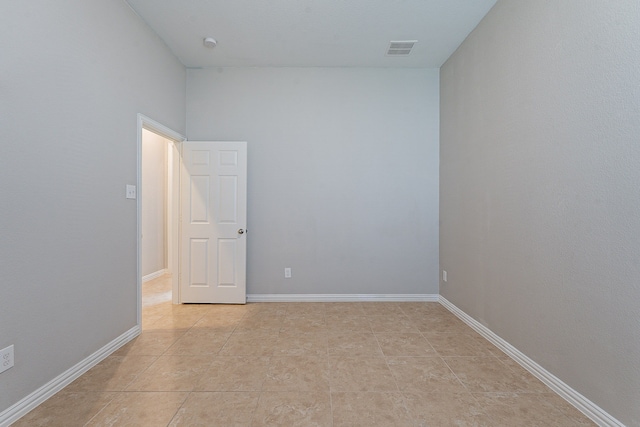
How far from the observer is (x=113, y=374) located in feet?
7.14

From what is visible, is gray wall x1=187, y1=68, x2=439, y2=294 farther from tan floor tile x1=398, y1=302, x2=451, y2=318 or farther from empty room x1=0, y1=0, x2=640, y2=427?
tan floor tile x1=398, y1=302, x2=451, y2=318

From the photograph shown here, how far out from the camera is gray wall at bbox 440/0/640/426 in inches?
61.2

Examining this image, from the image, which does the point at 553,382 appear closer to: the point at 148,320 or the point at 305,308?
the point at 305,308

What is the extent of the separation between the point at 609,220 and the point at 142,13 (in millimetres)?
3931

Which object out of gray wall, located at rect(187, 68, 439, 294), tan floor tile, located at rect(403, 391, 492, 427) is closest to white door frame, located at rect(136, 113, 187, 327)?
gray wall, located at rect(187, 68, 439, 294)

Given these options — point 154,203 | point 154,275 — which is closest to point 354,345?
point 154,275

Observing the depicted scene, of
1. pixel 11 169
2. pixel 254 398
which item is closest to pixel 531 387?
pixel 254 398

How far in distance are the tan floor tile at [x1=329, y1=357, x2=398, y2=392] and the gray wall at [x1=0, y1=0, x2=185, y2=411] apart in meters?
1.85

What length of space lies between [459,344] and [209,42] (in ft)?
12.8

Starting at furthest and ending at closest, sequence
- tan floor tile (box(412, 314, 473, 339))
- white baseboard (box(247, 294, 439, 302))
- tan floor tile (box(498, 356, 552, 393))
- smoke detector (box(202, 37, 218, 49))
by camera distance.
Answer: white baseboard (box(247, 294, 439, 302)) < smoke detector (box(202, 37, 218, 49)) < tan floor tile (box(412, 314, 473, 339)) < tan floor tile (box(498, 356, 552, 393))

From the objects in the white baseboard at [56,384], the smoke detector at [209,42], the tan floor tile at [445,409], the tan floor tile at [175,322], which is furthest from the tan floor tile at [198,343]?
the smoke detector at [209,42]

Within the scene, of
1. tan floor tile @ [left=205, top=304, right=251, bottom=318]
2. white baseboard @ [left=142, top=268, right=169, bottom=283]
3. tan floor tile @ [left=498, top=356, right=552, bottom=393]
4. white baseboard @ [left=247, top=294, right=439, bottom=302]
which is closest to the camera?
tan floor tile @ [left=498, top=356, right=552, bottom=393]

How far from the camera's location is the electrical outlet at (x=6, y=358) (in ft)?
5.29

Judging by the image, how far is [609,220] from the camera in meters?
1.63
